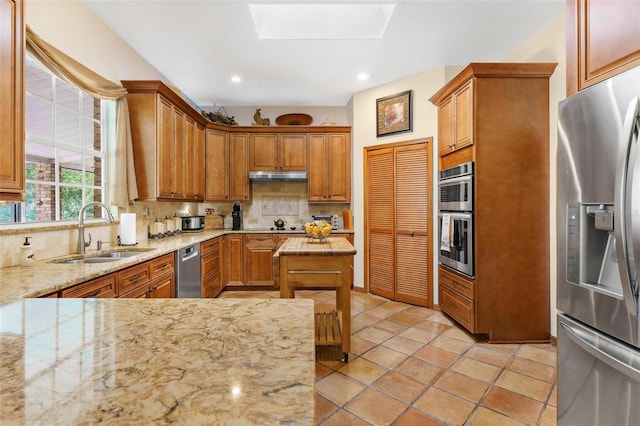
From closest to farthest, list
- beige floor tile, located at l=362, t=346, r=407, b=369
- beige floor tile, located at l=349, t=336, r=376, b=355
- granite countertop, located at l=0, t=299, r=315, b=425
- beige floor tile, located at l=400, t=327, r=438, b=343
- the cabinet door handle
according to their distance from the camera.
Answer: granite countertop, located at l=0, t=299, r=315, b=425, the cabinet door handle, beige floor tile, located at l=362, t=346, r=407, b=369, beige floor tile, located at l=349, t=336, r=376, b=355, beige floor tile, located at l=400, t=327, r=438, b=343

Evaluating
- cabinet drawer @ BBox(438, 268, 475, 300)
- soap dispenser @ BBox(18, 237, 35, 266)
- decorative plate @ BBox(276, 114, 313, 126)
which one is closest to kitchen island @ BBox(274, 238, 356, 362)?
cabinet drawer @ BBox(438, 268, 475, 300)

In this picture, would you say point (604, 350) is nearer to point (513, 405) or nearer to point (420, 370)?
point (513, 405)

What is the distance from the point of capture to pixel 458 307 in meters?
3.04

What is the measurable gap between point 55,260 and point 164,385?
2.31 metres

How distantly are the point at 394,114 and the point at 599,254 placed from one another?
3.13m

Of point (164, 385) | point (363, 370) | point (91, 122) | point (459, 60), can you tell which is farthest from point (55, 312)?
point (459, 60)

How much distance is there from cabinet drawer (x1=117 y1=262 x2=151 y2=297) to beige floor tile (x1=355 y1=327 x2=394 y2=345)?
1.95m

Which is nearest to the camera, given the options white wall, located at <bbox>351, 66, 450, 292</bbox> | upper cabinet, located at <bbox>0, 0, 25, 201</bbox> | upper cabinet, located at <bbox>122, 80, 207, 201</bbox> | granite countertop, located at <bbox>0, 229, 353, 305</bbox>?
granite countertop, located at <bbox>0, 229, 353, 305</bbox>

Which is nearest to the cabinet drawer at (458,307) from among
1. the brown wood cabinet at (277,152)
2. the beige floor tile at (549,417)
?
the beige floor tile at (549,417)

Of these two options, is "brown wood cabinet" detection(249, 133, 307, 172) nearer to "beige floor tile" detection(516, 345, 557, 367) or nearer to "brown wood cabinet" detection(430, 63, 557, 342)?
"brown wood cabinet" detection(430, 63, 557, 342)

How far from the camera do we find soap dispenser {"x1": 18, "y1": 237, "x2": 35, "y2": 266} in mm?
1950

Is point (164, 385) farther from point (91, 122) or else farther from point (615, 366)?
point (91, 122)

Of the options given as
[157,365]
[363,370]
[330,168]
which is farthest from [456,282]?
[157,365]

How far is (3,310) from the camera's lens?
1050 millimetres
